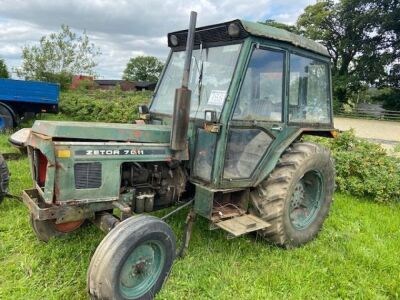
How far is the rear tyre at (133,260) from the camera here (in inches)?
103

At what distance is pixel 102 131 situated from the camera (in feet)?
10.3

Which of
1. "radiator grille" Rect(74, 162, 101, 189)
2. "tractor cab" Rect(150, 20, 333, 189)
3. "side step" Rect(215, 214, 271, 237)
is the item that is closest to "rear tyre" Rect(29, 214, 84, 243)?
"radiator grille" Rect(74, 162, 101, 189)

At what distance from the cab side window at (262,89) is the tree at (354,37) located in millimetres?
28832

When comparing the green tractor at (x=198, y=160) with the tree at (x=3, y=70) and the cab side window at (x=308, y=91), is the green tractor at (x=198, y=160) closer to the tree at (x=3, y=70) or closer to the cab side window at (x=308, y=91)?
the cab side window at (x=308, y=91)

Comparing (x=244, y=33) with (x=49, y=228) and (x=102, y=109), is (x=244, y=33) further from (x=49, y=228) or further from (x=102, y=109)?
(x=102, y=109)

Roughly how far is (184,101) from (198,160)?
2.62 feet

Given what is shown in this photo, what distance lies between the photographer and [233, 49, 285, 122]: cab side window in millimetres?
3549

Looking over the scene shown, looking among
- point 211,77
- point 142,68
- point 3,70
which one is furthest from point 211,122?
point 142,68

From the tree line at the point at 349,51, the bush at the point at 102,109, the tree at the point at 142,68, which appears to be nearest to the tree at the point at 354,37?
the tree line at the point at 349,51

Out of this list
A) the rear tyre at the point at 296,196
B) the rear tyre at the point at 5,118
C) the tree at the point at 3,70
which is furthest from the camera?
the tree at the point at 3,70

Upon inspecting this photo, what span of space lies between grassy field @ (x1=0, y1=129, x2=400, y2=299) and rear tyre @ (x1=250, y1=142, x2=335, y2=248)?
19 centimetres

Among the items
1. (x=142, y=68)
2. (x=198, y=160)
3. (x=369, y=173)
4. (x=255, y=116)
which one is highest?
(x=142, y=68)

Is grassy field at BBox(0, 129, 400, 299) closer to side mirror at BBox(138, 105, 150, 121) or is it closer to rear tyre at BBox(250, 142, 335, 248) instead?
rear tyre at BBox(250, 142, 335, 248)

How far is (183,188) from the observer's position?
375 centimetres
